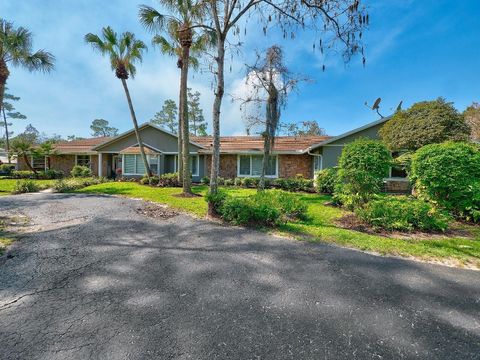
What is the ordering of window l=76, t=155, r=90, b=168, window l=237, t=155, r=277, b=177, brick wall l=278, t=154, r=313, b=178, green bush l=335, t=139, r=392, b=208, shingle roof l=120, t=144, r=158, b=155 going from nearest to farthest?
green bush l=335, t=139, r=392, b=208 → brick wall l=278, t=154, r=313, b=178 → window l=237, t=155, r=277, b=177 → shingle roof l=120, t=144, r=158, b=155 → window l=76, t=155, r=90, b=168

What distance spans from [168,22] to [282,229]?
11024 millimetres

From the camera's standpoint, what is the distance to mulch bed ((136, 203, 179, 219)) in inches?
316

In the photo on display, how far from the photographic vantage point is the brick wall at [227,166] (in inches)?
750

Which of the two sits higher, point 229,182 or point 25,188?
point 229,182

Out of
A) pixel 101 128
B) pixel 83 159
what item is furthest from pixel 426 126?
pixel 101 128

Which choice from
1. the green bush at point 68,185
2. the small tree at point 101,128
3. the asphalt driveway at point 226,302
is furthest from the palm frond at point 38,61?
the small tree at point 101,128

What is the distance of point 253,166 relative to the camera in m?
18.6

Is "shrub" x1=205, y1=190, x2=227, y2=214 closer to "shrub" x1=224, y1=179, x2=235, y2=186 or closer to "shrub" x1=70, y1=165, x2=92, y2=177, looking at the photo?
"shrub" x1=224, y1=179, x2=235, y2=186

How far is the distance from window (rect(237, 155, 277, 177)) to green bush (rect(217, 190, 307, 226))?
10472 millimetres

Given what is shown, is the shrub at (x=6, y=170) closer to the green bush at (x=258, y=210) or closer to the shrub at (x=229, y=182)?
the shrub at (x=229, y=182)

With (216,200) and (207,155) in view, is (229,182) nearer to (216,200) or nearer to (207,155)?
(207,155)

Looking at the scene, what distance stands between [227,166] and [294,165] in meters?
5.44

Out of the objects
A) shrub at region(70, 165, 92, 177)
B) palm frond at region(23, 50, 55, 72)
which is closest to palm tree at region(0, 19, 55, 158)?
palm frond at region(23, 50, 55, 72)

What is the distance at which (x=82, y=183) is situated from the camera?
1577 centimetres
